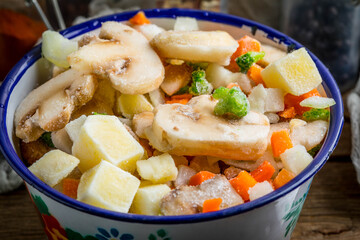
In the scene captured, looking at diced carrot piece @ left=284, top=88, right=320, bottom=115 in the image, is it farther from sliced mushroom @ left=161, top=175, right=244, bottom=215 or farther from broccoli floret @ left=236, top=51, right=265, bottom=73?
sliced mushroom @ left=161, top=175, right=244, bottom=215

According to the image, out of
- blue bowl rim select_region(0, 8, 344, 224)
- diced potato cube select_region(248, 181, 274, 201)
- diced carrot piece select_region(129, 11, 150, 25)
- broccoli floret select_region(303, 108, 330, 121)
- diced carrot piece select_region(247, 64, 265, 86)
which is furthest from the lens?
diced carrot piece select_region(129, 11, 150, 25)

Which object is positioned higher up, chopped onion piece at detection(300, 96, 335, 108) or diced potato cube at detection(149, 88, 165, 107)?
chopped onion piece at detection(300, 96, 335, 108)

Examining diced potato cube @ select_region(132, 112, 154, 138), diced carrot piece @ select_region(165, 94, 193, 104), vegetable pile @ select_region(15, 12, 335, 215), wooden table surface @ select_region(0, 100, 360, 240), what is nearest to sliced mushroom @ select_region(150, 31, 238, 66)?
vegetable pile @ select_region(15, 12, 335, 215)

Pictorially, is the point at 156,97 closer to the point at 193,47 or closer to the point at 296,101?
the point at 193,47

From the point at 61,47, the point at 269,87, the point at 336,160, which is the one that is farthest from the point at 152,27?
the point at 336,160

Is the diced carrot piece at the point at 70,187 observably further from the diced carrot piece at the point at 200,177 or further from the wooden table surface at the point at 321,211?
the wooden table surface at the point at 321,211

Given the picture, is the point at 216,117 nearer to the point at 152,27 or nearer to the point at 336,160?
the point at 152,27

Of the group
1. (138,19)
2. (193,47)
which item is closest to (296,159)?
(193,47)
